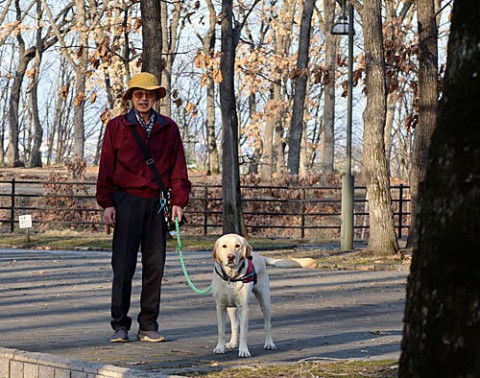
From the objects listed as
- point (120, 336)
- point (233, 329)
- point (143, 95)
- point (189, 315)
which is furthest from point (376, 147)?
point (233, 329)

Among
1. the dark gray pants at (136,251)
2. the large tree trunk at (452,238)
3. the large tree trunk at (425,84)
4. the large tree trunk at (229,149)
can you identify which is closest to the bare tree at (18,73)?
the large tree trunk at (229,149)

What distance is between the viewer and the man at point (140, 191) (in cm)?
1009

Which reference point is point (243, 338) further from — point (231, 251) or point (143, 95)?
point (143, 95)

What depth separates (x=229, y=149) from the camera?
90.2 ft

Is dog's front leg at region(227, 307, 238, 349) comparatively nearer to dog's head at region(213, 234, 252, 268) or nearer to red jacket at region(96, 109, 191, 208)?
dog's head at region(213, 234, 252, 268)

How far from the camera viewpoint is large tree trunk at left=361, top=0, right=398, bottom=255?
22609 mm

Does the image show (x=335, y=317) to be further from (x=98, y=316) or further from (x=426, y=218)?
(x=426, y=218)

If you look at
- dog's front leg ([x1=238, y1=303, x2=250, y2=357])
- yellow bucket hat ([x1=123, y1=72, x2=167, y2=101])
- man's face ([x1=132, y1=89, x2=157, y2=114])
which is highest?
yellow bucket hat ([x1=123, y1=72, x2=167, y2=101])

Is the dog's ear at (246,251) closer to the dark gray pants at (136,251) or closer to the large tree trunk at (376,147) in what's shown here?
the dark gray pants at (136,251)

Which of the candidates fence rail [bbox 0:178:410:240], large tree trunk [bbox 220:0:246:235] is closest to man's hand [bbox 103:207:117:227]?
large tree trunk [bbox 220:0:246:235]

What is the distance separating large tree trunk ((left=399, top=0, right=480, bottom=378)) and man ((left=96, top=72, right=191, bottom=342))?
214 inches

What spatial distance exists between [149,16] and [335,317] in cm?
1397

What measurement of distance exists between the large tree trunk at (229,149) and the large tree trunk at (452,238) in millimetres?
22535

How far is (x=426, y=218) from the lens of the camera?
187 inches
